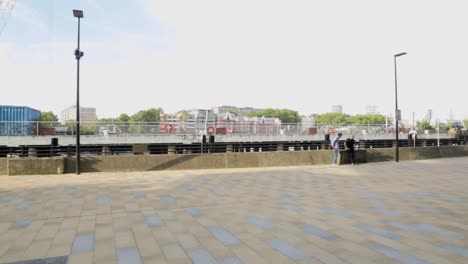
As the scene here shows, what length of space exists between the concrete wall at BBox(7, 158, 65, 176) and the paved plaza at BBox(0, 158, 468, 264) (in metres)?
2.27

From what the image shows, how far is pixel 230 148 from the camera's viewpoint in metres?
19.2

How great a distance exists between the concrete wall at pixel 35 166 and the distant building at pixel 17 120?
47.7 ft

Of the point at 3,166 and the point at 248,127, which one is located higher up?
the point at 248,127

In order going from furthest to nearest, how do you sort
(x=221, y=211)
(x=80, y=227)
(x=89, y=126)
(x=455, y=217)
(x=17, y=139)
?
1. (x=89, y=126)
2. (x=17, y=139)
3. (x=221, y=211)
4. (x=455, y=217)
5. (x=80, y=227)

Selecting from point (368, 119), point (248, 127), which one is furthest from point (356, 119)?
point (248, 127)

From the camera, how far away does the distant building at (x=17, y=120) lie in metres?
24.4

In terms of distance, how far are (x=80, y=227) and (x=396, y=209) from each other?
643 centimetres

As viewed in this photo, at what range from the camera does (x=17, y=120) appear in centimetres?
3609

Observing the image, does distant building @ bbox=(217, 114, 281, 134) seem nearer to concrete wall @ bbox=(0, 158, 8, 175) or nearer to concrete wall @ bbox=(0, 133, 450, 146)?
concrete wall @ bbox=(0, 133, 450, 146)

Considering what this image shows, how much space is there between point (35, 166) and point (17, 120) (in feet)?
94.7

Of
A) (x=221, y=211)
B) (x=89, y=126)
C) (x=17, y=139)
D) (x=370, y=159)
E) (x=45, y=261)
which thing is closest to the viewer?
(x=45, y=261)

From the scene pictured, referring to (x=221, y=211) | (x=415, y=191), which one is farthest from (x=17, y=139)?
(x=415, y=191)

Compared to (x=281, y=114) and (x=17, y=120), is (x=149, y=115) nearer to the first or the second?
(x=281, y=114)

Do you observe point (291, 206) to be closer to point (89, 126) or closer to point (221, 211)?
point (221, 211)
